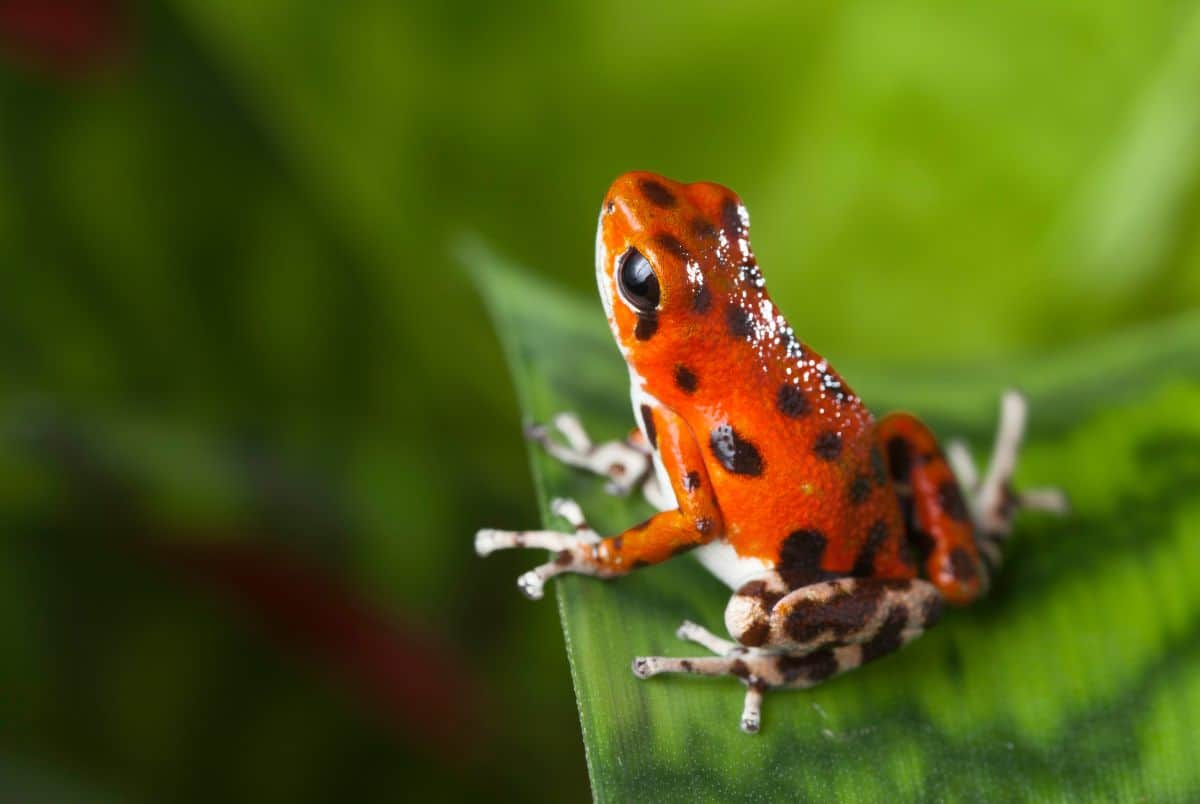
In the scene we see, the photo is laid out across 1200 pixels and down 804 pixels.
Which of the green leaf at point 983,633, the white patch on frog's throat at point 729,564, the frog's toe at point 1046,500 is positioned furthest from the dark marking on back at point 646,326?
the frog's toe at point 1046,500

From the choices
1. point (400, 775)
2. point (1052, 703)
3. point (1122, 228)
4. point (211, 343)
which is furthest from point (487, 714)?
point (1122, 228)

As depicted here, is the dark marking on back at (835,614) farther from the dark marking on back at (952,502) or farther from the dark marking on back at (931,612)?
the dark marking on back at (952,502)

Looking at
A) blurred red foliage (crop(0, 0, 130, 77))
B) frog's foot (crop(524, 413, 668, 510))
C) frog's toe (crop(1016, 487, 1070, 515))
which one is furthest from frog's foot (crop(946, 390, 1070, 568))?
blurred red foliage (crop(0, 0, 130, 77))

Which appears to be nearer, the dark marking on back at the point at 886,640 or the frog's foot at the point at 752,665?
the frog's foot at the point at 752,665

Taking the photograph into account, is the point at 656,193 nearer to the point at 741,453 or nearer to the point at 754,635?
the point at 741,453

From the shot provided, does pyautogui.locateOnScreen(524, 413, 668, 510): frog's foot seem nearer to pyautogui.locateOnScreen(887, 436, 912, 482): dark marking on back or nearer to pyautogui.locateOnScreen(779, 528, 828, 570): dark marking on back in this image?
pyautogui.locateOnScreen(779, 528, 828, 570): dark marking on back

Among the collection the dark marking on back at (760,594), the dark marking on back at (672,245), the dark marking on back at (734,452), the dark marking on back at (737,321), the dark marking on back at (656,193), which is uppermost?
the dark marking on back at (656,193)

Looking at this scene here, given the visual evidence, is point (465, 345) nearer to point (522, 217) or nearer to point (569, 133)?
point (522, 217)
